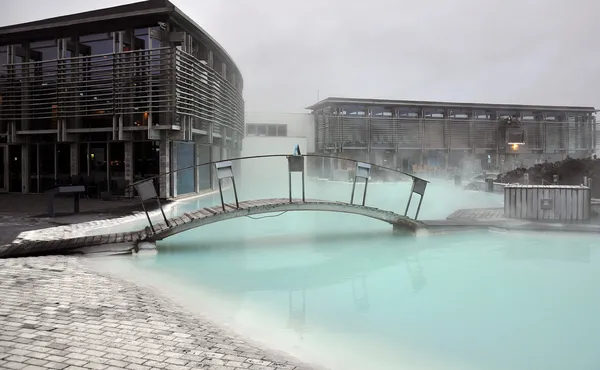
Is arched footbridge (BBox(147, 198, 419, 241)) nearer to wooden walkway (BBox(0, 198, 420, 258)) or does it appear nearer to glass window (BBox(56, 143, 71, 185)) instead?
wooden walkway (BBox(0, 198, 420, 258))

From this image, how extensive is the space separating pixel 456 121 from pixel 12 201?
34.4m

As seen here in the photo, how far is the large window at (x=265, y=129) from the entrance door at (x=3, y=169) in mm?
21372

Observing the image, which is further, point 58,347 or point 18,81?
point 18,81

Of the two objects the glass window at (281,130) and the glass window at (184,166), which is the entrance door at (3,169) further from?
the glass window at (281,130)

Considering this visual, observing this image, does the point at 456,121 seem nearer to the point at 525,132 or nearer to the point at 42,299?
the point at 525,132

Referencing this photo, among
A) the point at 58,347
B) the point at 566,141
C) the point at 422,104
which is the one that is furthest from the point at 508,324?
the point at 566,141

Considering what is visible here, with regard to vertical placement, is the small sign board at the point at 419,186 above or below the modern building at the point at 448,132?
below

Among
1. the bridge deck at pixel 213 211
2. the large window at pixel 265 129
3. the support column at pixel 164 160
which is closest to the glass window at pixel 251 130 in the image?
the large window at pixel 265 129

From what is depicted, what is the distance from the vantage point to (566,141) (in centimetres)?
4372

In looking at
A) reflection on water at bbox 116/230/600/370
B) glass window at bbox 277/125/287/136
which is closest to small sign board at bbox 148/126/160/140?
reflection on water at bbox 116/230/600/370

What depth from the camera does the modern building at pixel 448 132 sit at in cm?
3772

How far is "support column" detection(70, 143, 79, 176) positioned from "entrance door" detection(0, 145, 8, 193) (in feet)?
12.9

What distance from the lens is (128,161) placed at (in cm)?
1792

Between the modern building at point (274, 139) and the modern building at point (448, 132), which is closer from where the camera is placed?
the modern building at point (448, 132)
